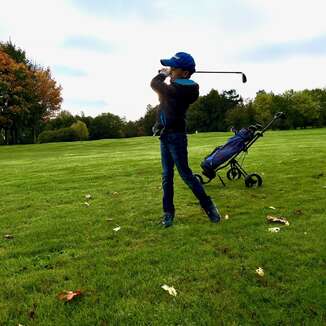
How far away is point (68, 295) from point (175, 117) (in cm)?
294

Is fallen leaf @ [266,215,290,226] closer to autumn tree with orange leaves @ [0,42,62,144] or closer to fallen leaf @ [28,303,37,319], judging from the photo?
fallen leaf @ [28,303,37,319]

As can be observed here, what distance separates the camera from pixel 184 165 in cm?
617

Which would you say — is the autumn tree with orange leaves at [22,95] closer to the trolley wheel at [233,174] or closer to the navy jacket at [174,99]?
the trolley wheel at [233,174]

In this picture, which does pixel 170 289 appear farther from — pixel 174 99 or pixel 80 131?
pixel 80 131

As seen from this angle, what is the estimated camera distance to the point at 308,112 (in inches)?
2608

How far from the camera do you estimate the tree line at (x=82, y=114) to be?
4315 cm

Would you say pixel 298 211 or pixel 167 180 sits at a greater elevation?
pixel 167 180

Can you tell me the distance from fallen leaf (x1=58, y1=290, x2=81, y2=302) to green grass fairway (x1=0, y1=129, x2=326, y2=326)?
5 cm

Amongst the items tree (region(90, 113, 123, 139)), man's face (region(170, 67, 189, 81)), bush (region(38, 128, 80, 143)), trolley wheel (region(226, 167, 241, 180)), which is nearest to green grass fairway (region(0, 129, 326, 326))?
trolley wheel (region(226, 167, 241, 180))

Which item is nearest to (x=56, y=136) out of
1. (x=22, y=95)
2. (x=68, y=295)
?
(x=22, y=95)

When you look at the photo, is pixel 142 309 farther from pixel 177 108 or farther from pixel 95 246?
pixel 177 108

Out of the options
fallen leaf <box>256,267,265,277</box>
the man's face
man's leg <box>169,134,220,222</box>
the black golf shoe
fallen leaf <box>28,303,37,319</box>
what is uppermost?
the man's face

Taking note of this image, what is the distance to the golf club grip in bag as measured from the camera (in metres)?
8.94

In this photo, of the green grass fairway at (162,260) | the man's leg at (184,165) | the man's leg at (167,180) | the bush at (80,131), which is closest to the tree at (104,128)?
the bush at (80,131)
